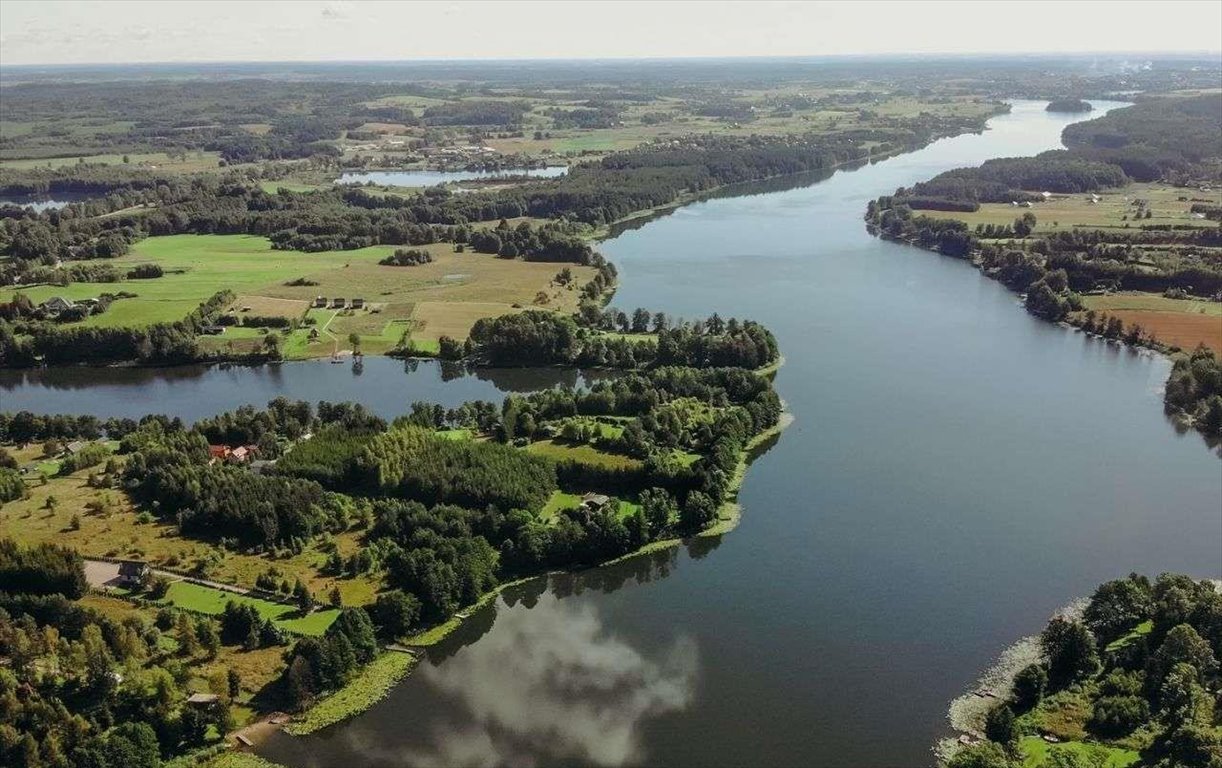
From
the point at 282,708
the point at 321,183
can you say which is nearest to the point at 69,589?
the point at 282,708

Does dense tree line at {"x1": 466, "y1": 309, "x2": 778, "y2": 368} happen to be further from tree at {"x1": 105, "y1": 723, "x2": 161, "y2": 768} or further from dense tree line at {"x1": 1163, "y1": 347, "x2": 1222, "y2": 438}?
tree at {"x1": 105, "y1": 723, "x2": 161, "y2": 768}

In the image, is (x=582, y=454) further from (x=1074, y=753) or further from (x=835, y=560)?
(x=1074, y=753)

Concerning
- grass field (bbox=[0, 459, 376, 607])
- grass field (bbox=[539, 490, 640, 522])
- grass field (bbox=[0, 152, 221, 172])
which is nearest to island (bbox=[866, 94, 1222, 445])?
grass field (bbox=[539, 490, 640, 522])

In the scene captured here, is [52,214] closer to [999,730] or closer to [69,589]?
[69,589]

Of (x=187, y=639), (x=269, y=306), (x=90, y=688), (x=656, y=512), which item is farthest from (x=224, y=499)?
(x=269, y=306)

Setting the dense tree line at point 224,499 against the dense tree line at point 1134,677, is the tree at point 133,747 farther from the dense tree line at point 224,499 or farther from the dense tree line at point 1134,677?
the dense tree line at point 1134,677

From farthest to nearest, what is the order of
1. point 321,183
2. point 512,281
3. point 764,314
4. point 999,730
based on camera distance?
point 321,183 < point 512,281 < point 764,314 < point 999,730
